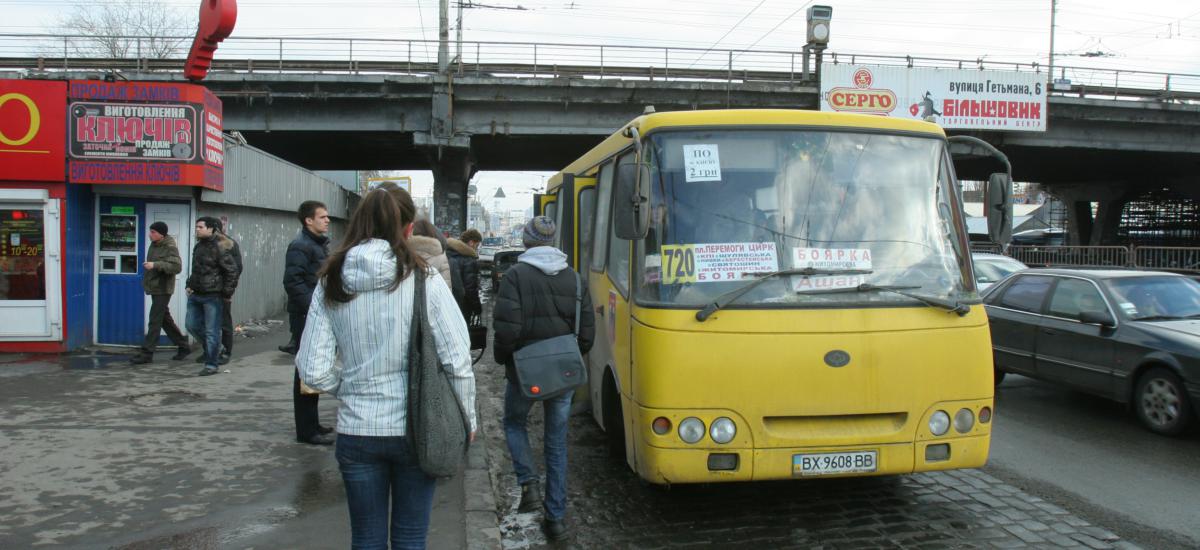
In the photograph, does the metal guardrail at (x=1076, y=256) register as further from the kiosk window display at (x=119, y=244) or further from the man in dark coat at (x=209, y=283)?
the kiosk window display at (x=119, y=244)

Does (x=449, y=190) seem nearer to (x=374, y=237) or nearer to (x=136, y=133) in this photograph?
(x=136, y=133)

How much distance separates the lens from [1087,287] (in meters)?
8.94

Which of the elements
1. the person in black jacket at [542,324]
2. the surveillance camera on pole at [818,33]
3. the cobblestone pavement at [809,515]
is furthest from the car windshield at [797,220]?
the surveillance camera on pole at [818,33]

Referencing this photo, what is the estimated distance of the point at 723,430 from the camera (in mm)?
4859

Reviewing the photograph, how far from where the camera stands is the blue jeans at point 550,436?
5.14m

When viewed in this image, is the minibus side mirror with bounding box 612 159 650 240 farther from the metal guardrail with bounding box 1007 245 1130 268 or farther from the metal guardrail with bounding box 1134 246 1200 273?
the metal guardrail with bounding box 1134 246 1200 273

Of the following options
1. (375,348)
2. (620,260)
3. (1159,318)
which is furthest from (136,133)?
(1159,318)

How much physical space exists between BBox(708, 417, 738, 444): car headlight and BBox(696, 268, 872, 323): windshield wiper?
567 mm

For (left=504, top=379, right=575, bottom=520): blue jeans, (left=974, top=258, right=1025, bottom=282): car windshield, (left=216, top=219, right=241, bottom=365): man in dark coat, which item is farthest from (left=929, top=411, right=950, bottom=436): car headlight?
(left=974, top=258, right=1025, bottom=282): car windshield

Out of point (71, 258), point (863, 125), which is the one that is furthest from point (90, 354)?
point (863, 125)

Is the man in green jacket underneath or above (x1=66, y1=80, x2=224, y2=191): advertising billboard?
underneath

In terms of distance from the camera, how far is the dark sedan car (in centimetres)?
769

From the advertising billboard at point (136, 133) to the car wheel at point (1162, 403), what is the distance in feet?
35.3

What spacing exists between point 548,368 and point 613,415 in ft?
4.96
